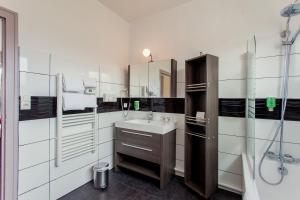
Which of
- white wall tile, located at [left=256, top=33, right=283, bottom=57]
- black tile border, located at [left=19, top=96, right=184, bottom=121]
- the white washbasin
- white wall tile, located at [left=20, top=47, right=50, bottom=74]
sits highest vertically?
white wall tile, located at [left=256, top=33, right=283, bottom=57]

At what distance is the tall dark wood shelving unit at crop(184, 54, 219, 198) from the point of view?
1806 mm

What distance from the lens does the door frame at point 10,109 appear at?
1376 millimetres

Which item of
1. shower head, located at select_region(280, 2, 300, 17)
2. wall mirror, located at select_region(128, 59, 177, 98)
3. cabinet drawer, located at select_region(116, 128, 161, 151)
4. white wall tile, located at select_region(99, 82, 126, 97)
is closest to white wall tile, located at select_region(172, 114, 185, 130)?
wall mirror, located at select_region(128, 59, 177, 98)

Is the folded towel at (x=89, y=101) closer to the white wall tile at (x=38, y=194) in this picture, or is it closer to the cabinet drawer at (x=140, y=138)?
the cabinet drawer at (x=140, y=138)

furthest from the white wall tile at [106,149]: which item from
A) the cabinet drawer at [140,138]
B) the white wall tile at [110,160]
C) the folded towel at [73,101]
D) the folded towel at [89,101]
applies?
the folded towel at [73,101]

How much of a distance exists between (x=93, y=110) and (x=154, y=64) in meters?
1.16

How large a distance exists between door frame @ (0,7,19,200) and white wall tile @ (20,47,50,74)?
0.05m

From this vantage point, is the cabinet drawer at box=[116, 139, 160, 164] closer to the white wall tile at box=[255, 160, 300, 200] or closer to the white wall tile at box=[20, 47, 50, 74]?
the white wall tile at box=[255, 160, 300, 200]

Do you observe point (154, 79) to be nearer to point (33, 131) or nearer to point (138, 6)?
point (138, 6)

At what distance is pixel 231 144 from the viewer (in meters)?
1.94

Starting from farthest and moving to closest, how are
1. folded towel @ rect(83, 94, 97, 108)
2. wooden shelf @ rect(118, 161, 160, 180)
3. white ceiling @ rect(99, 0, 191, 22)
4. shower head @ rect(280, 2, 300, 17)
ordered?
white ceiling @ rect(99, 0, 191, 22) < wooden shelf @ rect(118, 161, 160, 180) < folded towel @ rect(83, 94, 97, 108) < shower head @ rect(280, 2, 300, 17)

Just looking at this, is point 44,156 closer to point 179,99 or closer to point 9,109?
point 9,109

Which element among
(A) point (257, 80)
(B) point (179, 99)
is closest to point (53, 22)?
(B) point (179, 99)

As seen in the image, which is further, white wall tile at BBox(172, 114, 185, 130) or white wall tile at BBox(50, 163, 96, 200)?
white wall tile at BBox(172, 114, 185, 130)
